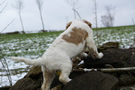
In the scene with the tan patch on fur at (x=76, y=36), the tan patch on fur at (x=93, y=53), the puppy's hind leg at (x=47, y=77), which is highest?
the tan patch on fur at (x=76, y=36)

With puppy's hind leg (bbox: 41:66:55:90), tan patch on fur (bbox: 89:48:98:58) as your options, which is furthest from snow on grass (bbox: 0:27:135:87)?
tan patch on fur (bbox: 89:48:98:58)

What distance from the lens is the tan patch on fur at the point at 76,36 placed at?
4109mm

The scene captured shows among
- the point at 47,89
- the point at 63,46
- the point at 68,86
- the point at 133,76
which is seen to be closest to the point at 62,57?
the point at 63,46

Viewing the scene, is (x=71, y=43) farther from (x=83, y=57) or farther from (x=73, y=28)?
(x=83, y=57)

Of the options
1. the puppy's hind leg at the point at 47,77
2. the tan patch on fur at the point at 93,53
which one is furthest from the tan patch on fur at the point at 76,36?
the puppy's hind leg at the point at 47,77

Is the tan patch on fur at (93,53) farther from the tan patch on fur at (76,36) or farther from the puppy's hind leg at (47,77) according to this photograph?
the puppy's hind leg at (47,77)

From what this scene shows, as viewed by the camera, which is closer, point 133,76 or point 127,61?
point 133,76

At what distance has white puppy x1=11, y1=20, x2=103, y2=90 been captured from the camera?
368 cm

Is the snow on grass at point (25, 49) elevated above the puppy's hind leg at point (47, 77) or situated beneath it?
situated beneath

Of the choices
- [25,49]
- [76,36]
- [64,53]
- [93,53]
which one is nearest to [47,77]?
[64,53]

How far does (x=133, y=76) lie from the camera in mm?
4945

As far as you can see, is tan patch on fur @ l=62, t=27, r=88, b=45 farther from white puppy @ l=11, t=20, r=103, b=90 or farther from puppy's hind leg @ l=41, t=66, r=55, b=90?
puppy's hind leg @ l=41, t=66, r=55, b=90

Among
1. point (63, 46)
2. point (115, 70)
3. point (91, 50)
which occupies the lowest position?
point (115, 70)

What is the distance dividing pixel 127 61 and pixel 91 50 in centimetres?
155
